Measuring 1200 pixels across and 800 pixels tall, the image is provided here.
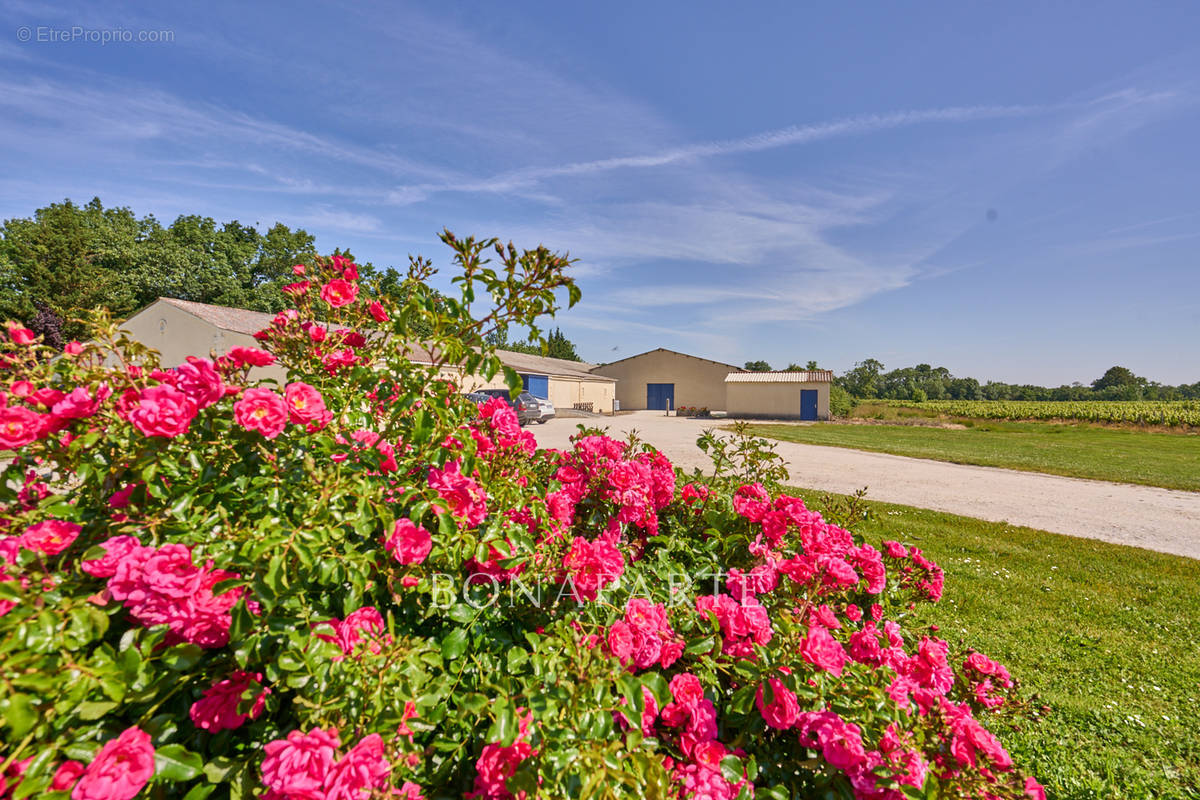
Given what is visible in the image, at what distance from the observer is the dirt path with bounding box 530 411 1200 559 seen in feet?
21.9

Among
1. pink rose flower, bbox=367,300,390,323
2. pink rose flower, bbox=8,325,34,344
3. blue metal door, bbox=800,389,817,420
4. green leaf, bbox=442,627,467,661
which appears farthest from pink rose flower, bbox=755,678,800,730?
blue metal door, bbox=800,389,817,420

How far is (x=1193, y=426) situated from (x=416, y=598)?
129ft

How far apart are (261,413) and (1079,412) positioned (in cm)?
4360

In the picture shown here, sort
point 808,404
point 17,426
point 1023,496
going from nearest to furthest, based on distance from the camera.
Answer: point 17,426, point 1023,496, point 808,404

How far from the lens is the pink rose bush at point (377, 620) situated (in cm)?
103

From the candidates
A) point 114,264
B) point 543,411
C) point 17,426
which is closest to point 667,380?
point 543,411

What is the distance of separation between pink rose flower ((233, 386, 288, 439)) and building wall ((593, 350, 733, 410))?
33.2m

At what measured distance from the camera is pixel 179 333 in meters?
21.2

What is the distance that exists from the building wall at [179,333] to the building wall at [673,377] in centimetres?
2241

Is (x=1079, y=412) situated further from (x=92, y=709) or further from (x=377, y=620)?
(x=92, y=709)

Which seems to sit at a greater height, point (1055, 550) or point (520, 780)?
point (520, 780)

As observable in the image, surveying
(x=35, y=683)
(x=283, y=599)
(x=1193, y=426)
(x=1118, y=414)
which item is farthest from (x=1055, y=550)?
(x=1118, y=414)

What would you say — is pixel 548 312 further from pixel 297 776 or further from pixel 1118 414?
pixel 1118 414

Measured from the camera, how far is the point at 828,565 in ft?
5.92
